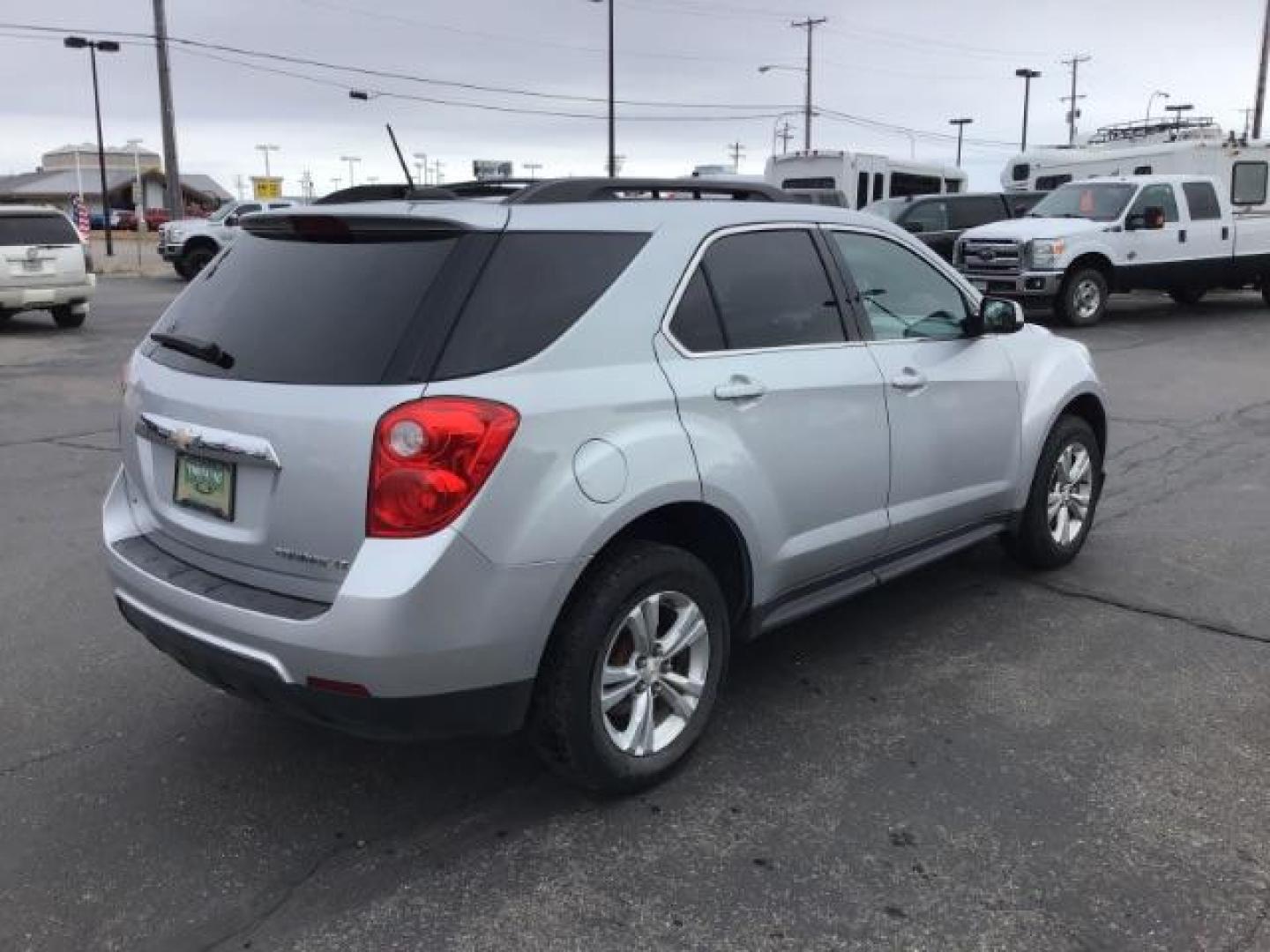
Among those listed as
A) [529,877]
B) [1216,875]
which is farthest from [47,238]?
[1216,875]

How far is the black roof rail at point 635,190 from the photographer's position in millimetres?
3430

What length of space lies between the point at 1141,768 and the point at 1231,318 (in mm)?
16658

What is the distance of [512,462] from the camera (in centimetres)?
287

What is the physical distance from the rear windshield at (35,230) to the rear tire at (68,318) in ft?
4.44

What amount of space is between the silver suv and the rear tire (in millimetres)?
15059

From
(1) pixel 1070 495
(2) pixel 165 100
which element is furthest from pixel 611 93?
(1) pixel 1070 495

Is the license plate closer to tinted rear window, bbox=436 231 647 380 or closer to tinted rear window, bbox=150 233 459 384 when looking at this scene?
tinted rear window, bbox=150 233 459 384

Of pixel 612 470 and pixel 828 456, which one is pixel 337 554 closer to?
pixel 612 470

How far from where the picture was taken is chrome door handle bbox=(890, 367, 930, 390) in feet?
13.6

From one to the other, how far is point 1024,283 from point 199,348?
14.4 m

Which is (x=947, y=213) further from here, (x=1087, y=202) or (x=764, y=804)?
(x=764, y=804)

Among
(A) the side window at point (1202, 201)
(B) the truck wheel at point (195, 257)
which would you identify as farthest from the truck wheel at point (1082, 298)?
(B) the truck wheel at point (195, 257)

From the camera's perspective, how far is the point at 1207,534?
6.07 meters

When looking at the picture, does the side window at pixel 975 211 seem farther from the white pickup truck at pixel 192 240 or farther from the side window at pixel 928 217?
the white pickup truck at pixel 192 240
